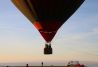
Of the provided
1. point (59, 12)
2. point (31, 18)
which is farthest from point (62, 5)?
point (31, 18)

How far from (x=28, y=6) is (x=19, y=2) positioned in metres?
1.23

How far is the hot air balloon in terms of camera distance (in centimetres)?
4575

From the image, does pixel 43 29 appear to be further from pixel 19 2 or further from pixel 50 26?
pixel 19 2

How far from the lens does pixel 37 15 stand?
46438 mm

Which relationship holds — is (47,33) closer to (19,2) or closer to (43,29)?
(43,29)

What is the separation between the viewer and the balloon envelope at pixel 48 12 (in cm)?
4572

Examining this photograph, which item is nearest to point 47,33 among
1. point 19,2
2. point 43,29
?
point 43,29

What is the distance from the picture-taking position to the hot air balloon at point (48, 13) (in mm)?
45750

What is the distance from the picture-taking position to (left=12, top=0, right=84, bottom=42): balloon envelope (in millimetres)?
45719

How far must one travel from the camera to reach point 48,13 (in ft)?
151

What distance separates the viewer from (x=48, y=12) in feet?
151

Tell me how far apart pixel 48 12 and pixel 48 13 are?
0.11 metres

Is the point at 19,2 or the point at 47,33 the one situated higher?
the point at 19,2

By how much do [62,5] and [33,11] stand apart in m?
2.98
